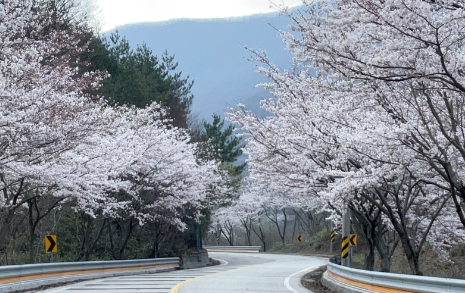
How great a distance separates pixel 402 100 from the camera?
12211 millimetres

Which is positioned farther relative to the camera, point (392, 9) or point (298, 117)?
point (298, 117)

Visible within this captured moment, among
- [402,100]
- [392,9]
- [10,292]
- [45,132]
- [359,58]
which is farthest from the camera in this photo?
[10,292]

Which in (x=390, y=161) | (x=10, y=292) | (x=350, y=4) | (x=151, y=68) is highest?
(x=151, y=68)

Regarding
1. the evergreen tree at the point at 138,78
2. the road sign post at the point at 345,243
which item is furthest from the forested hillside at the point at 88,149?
the road sign post at the point at 345,243

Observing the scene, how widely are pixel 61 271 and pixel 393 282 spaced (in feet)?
37.5

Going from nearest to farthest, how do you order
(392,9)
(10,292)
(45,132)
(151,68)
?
1. (392,9)
2. (45,132)
3. (10,292)
4. (151,68)

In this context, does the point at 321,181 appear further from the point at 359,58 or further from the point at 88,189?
the point at 359,58

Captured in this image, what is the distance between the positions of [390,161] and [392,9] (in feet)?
16.4

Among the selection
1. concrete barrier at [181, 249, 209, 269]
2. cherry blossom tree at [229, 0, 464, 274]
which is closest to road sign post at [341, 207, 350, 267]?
cherry blossom tree at [229, 0, 464, 274]

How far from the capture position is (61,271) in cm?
1981

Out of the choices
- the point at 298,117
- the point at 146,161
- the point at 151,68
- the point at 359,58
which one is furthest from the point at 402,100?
the point at 151,68

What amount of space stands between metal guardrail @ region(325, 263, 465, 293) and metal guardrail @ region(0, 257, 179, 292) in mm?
8451

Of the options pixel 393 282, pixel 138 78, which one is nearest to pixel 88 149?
pixel 393 282

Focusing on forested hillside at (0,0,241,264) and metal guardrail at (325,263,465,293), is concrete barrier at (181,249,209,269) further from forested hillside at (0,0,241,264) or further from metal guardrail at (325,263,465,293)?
metal guardrail at (325,263,465,293)
